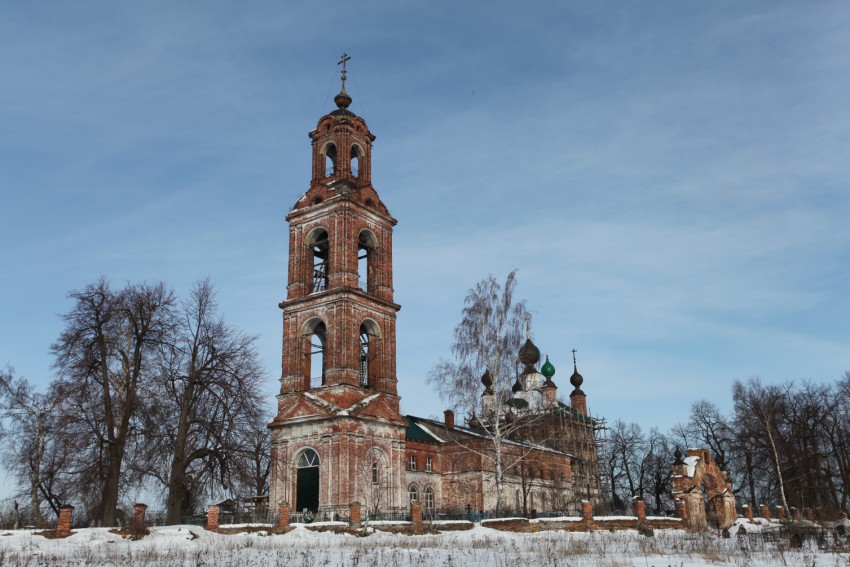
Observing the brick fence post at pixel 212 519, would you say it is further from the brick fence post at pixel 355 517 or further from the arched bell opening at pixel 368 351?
the arched bell opening at pixel 368 351

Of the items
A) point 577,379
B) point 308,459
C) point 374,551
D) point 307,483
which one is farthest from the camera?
point 577,379

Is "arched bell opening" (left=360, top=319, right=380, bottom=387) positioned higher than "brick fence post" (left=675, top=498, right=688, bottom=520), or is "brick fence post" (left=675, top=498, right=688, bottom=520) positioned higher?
"arched bell opening" (left=360, top=319, right=380, bottom=387)

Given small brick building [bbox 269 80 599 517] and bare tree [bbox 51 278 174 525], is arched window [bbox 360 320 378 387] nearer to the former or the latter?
small brick building [bbox 269 80 599 517]

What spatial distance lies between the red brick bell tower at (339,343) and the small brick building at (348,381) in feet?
0.18

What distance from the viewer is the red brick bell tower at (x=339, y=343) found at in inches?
1357

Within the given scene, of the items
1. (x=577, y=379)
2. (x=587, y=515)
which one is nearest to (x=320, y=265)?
(x=587, y=515)

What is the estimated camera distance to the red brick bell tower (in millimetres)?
34469

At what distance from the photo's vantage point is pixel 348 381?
35688 millimetres

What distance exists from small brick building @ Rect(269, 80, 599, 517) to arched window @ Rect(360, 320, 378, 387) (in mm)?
64

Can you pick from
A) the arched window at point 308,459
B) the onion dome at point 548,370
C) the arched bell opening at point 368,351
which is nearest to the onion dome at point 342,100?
the arched bell opening at point 368,351

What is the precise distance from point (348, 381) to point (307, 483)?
5.15 metres

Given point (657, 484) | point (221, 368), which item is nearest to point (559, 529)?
point (221, 368)

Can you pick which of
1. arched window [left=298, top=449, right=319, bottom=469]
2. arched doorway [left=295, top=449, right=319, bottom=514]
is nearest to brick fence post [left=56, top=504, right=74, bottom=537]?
arched doorway [left=295, top=449, right=319, bottom=514]

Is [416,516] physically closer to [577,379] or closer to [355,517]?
[355,517]
